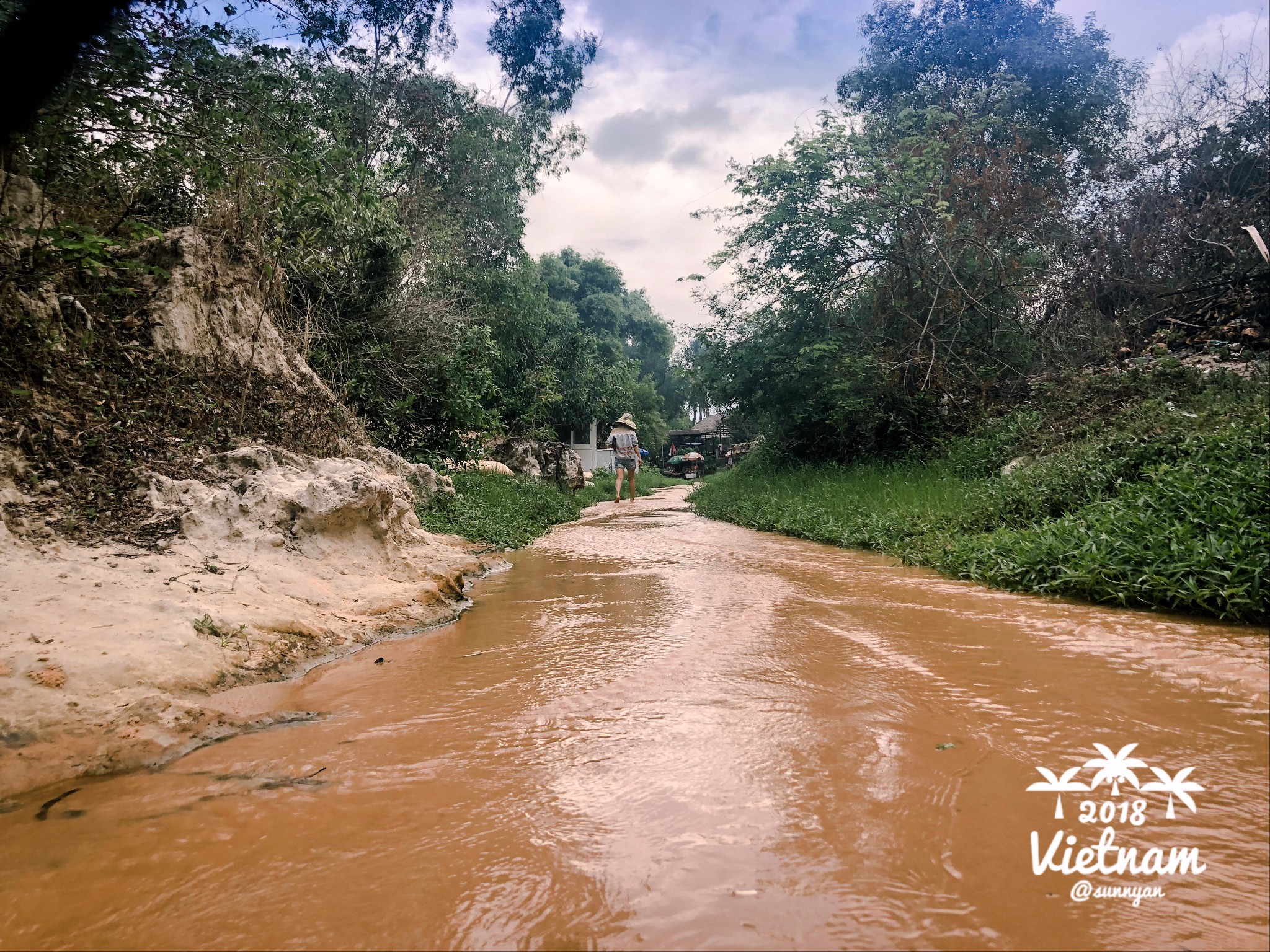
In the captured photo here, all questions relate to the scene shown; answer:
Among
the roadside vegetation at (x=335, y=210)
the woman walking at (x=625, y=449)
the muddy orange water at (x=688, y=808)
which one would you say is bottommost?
the muddy orange water at (x=688, y=808)

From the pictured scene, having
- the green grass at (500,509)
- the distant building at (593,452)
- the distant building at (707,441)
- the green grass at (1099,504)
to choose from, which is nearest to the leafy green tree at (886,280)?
the green grass at (1099,504)

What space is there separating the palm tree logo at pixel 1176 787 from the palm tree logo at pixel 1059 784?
0.52 ft

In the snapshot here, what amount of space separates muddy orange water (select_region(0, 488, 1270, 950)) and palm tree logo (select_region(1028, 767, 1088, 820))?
25 millimetres

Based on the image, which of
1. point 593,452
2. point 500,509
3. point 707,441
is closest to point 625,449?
point 500,509

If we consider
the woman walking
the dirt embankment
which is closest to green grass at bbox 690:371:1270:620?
the dirt embankment

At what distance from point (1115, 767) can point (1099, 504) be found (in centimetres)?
388

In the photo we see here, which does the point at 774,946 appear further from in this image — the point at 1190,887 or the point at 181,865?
the point at 181,865

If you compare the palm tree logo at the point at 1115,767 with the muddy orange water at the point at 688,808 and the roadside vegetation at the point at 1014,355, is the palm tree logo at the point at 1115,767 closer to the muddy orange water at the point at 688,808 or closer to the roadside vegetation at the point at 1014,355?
the muddy orange water at the point at 688,808

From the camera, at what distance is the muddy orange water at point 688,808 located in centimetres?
145

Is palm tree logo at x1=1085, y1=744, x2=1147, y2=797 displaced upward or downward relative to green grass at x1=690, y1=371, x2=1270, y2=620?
downward

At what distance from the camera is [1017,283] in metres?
10.0

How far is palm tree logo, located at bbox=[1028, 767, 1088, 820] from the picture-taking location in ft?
6.21

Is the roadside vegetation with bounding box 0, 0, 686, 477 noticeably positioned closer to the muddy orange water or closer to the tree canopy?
the muddy orange water

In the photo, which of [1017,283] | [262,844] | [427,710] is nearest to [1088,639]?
[427,710]
